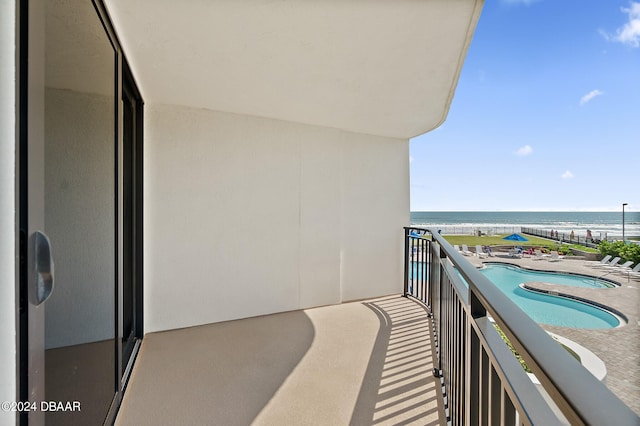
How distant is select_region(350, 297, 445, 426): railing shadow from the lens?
1850mm

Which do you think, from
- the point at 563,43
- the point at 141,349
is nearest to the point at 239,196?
the point at 141,349

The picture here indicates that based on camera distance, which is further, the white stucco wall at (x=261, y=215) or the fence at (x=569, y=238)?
the fence at (x=569, y=238)

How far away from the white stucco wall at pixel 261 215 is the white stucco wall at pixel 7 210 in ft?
8.17


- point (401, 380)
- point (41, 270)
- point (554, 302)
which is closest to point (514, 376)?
point (41, 270)

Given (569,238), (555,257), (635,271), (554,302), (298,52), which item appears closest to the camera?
(298,52)

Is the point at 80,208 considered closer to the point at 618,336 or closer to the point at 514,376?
the point at 514,376

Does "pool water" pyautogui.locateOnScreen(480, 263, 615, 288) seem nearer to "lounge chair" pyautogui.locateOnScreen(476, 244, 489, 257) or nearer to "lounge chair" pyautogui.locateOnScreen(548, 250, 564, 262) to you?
"lounge chair" pyautogui.locateOnScreen(476, 244, 489, 257)

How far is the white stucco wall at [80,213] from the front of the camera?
97 cm

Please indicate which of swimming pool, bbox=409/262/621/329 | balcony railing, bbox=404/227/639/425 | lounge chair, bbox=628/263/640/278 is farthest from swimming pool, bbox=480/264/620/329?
balcony railing, bbox=404/227/639/425

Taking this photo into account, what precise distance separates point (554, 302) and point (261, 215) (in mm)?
7818

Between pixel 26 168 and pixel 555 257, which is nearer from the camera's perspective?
pixel 26 168

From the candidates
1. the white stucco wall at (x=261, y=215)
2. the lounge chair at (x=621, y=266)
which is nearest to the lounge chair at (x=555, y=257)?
the lounge chair at (x=621, y=266)

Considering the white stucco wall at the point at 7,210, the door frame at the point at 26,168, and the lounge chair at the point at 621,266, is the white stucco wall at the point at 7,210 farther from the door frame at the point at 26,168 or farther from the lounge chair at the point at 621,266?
the lounge chair at the point at 621,266

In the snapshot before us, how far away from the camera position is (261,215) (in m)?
3.58
